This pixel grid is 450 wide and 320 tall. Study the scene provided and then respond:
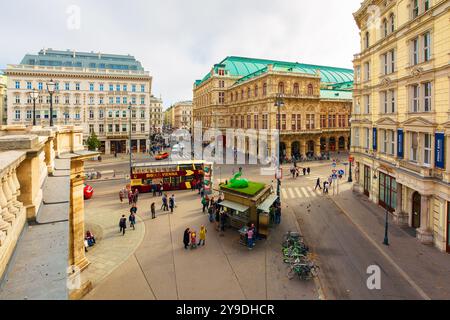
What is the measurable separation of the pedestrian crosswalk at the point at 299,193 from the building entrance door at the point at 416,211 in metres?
10.0

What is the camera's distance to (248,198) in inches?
727

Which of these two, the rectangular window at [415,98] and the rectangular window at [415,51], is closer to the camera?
the rectangular window at [415,51]

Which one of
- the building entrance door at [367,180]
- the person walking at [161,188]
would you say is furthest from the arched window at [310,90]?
the person walking at [161,188]

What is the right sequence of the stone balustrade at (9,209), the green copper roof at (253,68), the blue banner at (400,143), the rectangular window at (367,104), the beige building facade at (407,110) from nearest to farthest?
1. the stone balustrade at (9,209)
2. the beige building facade at (407,110)
3. the blue banner at (400,143)
4. the rectangular window at (367,104)
5. the green copper roof at (253,68)

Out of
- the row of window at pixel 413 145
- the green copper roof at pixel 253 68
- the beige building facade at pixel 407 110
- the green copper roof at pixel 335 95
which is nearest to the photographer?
the beige building facade at pixel 407 110

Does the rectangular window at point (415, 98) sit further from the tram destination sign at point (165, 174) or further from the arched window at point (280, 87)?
the arched window at point (280, 87)

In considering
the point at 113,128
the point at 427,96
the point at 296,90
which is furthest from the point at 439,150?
the point at 113,128

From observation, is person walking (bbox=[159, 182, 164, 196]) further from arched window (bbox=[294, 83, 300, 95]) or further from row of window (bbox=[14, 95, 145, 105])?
row of window (bbox=[14, 95, 145, 105])

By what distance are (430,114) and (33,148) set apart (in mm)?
20245

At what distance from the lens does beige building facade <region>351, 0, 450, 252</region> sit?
15.9 metres

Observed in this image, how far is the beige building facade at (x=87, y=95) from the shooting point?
5369 centimetres

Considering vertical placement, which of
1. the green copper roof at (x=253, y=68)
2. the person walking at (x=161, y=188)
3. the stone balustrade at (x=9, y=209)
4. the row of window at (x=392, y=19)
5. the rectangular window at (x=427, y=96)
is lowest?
the person walking at (x=161, y=188)

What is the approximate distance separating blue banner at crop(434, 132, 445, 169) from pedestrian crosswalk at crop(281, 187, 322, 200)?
13.6 metres

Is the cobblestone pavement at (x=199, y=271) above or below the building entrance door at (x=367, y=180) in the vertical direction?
below
